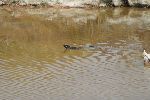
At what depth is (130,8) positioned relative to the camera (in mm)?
39438

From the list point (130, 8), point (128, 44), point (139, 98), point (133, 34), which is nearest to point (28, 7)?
point (130, 8)

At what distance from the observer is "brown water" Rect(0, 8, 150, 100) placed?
17938mm

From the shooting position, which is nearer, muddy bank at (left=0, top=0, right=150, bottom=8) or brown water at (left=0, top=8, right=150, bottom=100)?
brown water at (left=0, top=8, right=150, bottom=100)

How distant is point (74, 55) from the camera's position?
77.6 ft

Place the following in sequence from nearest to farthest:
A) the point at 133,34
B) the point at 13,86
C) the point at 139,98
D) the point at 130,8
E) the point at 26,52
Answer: the point at 139,98 < the point at 13,86 < the point at 26,52 < the point at 133,34 < the point at 130,8

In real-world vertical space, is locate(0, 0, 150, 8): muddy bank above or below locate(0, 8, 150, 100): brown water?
above

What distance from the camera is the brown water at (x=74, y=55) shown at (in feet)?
58.9

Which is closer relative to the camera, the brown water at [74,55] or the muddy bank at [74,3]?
the brown water at [74,55]

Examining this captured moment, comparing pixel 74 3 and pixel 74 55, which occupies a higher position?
pixel 74 3

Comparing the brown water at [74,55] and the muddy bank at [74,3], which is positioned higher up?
the muddy bank at [74,3]

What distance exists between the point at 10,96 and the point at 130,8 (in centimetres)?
2383

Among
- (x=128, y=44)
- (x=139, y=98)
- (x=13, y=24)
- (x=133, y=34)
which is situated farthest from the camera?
(x=13, y=24)

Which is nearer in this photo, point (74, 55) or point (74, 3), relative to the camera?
point (74, 55)

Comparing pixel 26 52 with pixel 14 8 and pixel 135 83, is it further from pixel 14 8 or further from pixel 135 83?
pixel 14 8
